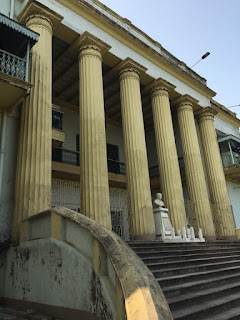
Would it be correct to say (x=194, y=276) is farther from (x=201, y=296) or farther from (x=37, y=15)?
(x=37, y=15)

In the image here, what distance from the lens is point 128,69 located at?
11234mm

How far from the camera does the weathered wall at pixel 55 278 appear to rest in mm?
3332

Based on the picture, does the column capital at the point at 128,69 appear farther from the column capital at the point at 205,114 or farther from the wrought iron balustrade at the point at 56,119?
the column capital at the point at 205,114

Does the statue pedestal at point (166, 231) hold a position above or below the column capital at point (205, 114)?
below

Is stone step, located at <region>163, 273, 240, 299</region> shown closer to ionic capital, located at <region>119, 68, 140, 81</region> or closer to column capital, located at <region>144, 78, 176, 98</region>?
ionic capital, located at <region>119, 68, 140, 81</region>

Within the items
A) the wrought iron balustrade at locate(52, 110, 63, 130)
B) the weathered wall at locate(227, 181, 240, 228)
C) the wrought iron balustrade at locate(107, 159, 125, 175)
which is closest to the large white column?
the wrought iron balustrade at locate(52, 110, 63, 130)

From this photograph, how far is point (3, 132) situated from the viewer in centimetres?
712

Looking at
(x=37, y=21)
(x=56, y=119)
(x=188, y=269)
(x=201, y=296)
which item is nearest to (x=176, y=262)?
(x=188, y=269)

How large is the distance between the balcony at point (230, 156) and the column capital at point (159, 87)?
6.91 m

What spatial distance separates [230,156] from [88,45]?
39.1 feet

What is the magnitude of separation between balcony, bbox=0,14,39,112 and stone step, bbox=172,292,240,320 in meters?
6.10

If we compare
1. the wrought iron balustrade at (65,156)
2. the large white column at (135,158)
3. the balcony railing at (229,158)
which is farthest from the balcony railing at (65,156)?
the balcony railing at (229,158)

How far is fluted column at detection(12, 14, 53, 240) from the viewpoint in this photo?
21.0 feet

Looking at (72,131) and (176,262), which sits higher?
(72,131)
